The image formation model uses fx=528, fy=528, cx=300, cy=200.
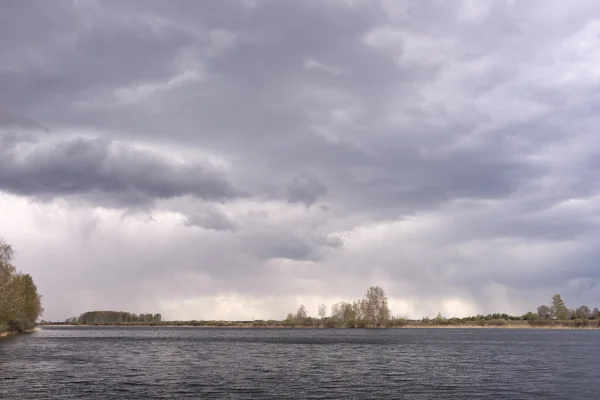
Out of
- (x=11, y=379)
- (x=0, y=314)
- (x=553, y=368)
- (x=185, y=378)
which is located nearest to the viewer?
(x=11, y=379)

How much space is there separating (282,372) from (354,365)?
55.6ft

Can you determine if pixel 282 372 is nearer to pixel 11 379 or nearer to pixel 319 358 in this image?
pixel 319 358

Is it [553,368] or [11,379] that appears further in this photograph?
[553,368]

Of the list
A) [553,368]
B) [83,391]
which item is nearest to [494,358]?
[553,368]

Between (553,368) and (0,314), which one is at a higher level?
(0,314)

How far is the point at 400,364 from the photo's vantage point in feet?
285

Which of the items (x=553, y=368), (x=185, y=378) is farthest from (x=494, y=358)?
(x=185, y=378)

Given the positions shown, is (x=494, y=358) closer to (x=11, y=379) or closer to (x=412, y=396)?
(x=412, y=396)

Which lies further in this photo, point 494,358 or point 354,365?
point 494,358

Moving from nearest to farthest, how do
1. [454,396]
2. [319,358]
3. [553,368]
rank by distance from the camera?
[454,396]
[553,368]
[319,358]

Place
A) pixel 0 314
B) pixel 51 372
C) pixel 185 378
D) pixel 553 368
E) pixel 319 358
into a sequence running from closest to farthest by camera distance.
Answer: pixel 185 378
pixel 51 372
pixel 553 368
pixel 319 358
pixel 0 314

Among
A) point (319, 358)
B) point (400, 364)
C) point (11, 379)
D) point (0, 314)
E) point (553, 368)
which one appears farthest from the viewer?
point (0, 314)

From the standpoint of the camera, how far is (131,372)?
70.8 m

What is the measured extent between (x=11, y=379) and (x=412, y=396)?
44.5 metres
